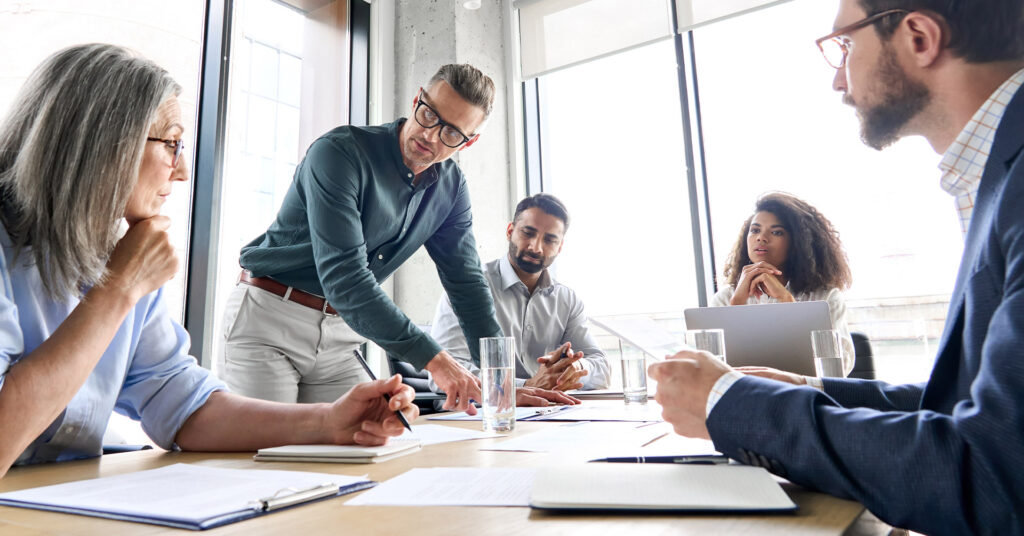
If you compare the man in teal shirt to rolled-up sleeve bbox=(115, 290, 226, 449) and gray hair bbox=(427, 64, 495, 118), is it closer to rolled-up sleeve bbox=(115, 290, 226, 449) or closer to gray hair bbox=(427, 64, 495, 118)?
gray hair bbox=(427, 64, 495, 118)

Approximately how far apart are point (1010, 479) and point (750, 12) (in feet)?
10.6

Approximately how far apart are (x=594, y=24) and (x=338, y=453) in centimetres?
339

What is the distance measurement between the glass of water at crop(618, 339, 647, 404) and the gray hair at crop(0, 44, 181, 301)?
3.59 ft

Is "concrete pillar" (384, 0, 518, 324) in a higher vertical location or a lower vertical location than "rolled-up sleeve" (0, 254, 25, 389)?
higher

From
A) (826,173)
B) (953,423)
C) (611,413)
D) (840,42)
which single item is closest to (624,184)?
(826,173)

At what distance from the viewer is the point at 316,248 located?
5.62 feet

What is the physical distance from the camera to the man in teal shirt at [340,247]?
1729 millimetres

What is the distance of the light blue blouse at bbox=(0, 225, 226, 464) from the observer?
0.87 m

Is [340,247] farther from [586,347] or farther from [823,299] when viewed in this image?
[823,299]

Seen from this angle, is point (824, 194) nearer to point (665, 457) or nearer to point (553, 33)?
point (553, 33)

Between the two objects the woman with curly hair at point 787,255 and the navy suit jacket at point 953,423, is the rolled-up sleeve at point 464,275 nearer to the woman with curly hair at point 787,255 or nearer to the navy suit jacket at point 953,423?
the woman with curly hair at point 787,255

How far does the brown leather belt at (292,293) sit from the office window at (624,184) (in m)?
1.87

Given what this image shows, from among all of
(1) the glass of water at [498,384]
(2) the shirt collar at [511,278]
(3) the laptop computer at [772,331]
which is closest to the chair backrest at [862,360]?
(3) the laptop computer at [772,331]

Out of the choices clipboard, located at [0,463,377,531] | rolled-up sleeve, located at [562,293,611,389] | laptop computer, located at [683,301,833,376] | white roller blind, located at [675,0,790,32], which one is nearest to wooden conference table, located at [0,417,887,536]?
clipboard, located at [0,463,377,531]
